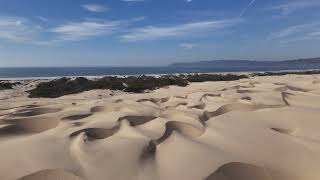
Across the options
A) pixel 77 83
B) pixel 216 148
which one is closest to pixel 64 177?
pixel 216 148

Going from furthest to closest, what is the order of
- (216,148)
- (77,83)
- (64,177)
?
(77,83)
(216,148)
(64,177)

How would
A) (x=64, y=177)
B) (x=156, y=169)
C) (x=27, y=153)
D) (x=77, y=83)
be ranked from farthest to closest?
(x=77, y=83) → (x=27, y=153) → (x=156, y=169) → (x=64, y=177)

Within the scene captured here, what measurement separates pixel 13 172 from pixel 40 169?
23 centimetres

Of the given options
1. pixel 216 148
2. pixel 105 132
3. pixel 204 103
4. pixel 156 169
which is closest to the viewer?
pixel 156 169

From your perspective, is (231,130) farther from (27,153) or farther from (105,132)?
(27,153)

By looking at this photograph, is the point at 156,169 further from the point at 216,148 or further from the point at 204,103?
the point at 204,103

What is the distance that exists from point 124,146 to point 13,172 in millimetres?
1195

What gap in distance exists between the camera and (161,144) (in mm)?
4488

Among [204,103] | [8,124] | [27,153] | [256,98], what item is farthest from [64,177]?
[256,98]

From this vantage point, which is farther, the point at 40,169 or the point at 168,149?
the point at 168,149

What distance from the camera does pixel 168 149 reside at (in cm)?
431

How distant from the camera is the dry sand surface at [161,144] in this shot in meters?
3.63

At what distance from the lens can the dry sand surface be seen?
3633mm

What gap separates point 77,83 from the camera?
16.3 meters
